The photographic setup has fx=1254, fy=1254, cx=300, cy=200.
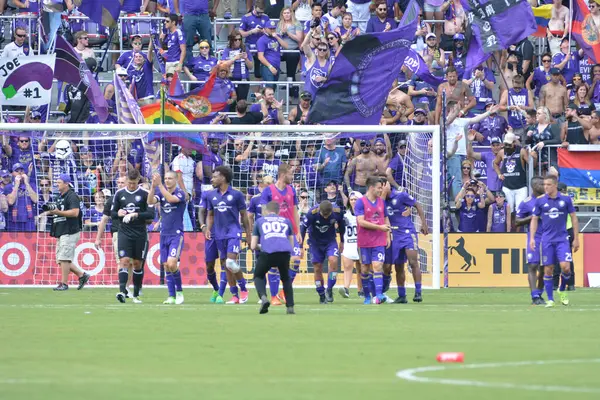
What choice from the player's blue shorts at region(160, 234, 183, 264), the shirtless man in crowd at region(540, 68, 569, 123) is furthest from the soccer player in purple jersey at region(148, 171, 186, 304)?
the shirtless man in crowd at region(540, 68, 569, 123)

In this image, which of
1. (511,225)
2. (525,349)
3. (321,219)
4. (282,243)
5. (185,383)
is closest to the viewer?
(185,383)

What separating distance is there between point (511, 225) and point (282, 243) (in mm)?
12431

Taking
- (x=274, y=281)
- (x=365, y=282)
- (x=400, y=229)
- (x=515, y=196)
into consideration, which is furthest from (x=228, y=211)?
(x=515, y=196)

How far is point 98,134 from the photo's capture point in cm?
2747

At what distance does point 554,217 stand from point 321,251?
15.1 feet

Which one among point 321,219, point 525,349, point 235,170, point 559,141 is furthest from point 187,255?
point 525,349

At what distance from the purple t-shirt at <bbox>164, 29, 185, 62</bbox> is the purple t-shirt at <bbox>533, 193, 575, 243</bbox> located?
A: 13.1m

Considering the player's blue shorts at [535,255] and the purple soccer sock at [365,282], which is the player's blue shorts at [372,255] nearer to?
the purple soccer sock at [365,282]

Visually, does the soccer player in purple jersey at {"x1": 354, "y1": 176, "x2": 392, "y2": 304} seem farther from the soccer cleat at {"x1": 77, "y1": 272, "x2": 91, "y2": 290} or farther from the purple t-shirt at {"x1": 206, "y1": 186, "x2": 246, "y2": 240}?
the soccer cleat at {"x1": 77, "y1": 272, "x2": 91, "y2": 290}

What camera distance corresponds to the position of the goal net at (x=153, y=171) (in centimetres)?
2728

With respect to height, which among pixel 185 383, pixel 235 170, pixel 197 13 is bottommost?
pixel 185 383

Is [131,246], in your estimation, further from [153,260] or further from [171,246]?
[153,260]

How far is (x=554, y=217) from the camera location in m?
20.5

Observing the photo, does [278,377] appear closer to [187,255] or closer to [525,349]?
[525,349]
